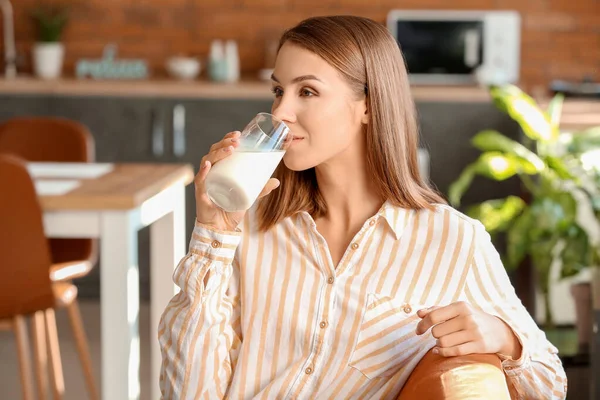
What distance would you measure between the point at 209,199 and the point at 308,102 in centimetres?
22

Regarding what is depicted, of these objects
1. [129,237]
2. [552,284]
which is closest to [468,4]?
[552,284]

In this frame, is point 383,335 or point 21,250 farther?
point 21,250

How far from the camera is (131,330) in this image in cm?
254

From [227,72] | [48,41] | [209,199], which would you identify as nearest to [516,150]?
[227,72]

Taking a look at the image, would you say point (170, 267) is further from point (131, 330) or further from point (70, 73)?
point (70, 73)

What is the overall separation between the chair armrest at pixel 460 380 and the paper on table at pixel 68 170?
1695 mm

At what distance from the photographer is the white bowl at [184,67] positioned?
5.06m

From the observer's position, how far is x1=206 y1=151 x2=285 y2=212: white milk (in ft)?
5.11

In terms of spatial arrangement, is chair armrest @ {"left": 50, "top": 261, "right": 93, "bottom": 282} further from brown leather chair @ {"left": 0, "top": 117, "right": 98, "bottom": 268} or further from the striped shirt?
the striped shirt

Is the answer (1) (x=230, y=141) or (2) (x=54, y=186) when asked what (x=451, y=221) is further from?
(2) (x=54, y=186)

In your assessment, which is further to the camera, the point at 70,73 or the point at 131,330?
the point at 70,73

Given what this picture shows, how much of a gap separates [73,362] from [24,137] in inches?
36.0

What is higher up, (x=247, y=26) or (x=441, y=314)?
(x=247, y=26)

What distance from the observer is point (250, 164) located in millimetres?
1562
